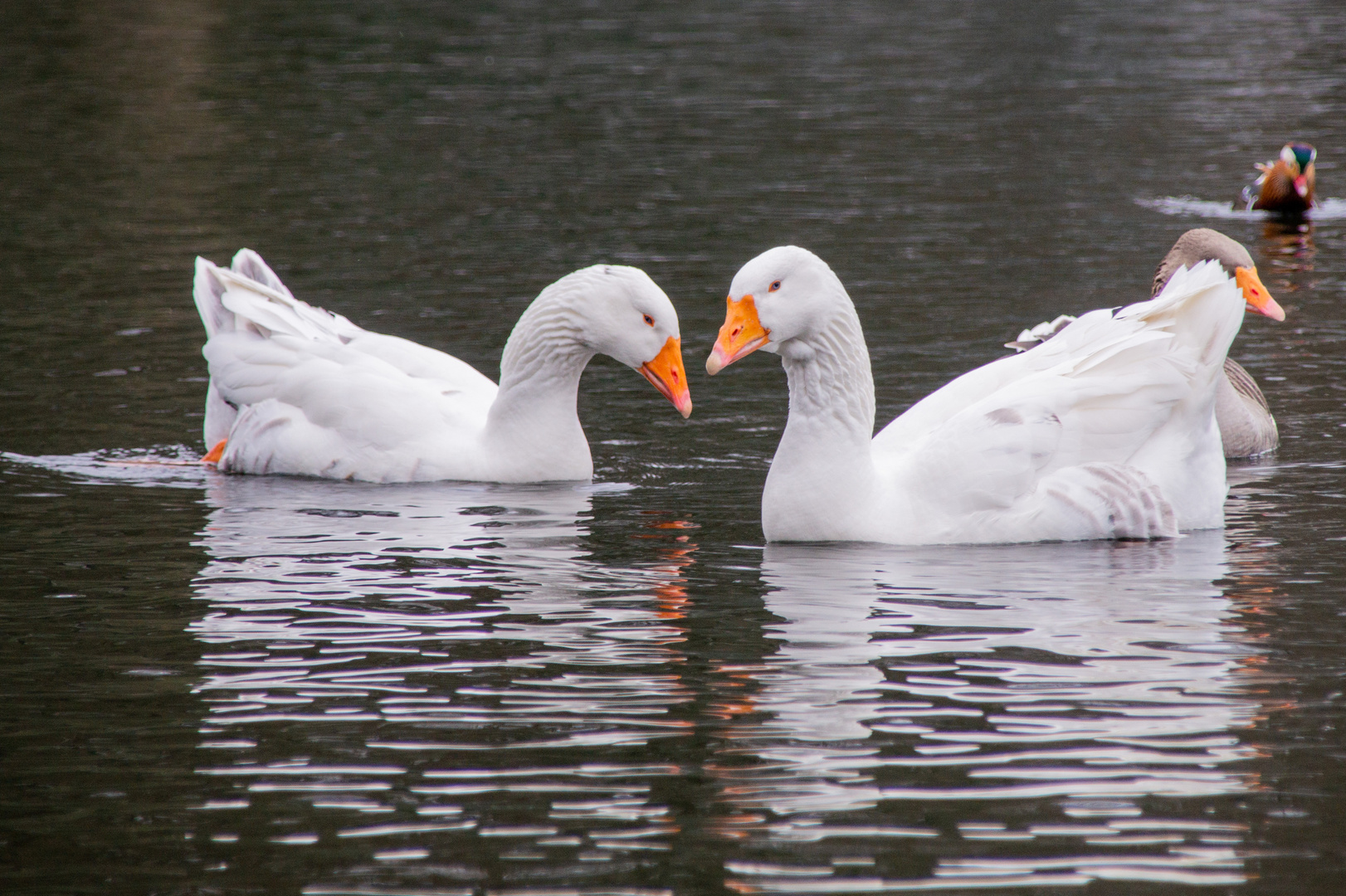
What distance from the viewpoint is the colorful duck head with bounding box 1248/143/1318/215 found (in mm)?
20672

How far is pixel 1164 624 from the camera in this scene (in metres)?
8.05

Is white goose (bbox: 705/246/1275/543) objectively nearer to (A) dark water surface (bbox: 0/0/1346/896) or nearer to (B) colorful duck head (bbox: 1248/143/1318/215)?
(A) dark water surface (bbox: 0/0/1346/896)

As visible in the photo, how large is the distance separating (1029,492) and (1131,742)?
3091 millimetres

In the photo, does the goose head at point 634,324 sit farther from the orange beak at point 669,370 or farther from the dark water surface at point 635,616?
the dark water surface at point 635,616

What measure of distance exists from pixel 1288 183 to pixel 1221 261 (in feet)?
29.6

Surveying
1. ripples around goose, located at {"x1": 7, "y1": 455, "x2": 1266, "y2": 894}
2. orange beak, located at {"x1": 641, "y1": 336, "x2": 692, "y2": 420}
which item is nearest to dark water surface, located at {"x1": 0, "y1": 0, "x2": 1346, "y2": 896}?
ripples around goose, located at {"x1": 7, "y1": 455, "x2": 1266, "y2": 894}

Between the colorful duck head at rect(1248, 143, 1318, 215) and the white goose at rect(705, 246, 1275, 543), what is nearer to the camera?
the white goose at rect(705, 246, 1275, 543)

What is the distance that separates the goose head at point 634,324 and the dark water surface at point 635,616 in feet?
2.60

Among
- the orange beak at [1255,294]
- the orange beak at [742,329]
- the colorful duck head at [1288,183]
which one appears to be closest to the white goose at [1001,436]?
the orange beak at [742,329]

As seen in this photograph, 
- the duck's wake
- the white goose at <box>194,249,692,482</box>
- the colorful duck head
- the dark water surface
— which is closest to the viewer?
the dark water surface

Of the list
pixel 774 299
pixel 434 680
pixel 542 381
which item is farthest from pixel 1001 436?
pixel 434 680

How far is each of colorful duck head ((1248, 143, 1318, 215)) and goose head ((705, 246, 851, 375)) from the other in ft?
42.9

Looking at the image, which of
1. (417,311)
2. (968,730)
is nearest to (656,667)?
(968,730)

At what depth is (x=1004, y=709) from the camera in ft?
22.8
